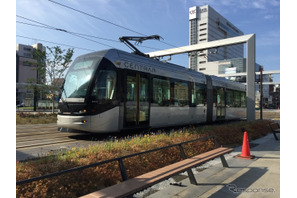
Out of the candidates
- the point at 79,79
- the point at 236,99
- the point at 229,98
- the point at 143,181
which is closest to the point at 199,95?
the point at 229,98

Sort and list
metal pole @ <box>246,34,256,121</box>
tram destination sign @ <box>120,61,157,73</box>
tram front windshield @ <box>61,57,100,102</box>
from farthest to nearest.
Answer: metal pole @ <box>246,34,256,121</box> → tram destination sign @ <box>120,61,157,73</box> → tram front windshield @ <box>61,57,100,102</box>

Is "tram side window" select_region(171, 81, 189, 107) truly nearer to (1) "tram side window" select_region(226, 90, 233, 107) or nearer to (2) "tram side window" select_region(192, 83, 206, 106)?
(2) "tram side window" select_region(192, 83, 206, 106)

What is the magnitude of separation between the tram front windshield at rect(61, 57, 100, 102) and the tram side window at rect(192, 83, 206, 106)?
6.70 meters

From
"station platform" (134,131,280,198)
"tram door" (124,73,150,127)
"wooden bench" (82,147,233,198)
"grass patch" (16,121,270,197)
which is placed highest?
"tram door" (124,73,150,127)

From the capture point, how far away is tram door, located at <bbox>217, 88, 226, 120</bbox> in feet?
54.2

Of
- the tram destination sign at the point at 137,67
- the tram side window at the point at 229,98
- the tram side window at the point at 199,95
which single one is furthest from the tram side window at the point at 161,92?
the tram side window at the point at 229,98

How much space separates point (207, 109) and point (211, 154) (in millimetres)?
9859

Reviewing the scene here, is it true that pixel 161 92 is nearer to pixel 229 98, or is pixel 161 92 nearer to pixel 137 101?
pixel 137 101

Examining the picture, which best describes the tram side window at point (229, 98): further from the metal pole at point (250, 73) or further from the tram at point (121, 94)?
the tram at point (121, 94)

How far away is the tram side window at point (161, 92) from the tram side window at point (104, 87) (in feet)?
7.99

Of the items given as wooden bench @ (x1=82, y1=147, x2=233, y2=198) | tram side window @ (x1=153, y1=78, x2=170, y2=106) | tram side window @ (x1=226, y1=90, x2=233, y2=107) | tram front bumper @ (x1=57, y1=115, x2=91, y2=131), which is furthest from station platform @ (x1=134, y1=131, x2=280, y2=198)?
tram side window @ (x1=226, y1=90, x2=233, y2=107)

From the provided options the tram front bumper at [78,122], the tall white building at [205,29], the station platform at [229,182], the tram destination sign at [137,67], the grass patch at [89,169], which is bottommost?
the station platform at [229,182]

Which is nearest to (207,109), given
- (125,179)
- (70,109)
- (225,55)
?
(70,109)

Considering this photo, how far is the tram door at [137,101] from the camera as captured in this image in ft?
30.3
